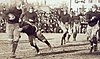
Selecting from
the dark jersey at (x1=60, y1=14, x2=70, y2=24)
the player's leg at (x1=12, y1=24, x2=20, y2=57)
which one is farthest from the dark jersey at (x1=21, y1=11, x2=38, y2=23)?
the dark jersey at (x1=60, y1=14, x2=70, y2=24)

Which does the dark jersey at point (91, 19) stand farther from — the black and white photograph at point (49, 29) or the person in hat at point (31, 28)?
the person in hat at point (31, 28)

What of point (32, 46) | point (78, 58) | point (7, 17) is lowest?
point (78, 58)

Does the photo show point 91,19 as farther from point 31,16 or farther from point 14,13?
point 14,13

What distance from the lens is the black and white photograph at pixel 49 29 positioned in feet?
6.59

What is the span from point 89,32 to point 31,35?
1.85 feet

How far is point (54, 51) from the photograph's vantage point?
208cm

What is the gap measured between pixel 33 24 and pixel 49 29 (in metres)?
0.15

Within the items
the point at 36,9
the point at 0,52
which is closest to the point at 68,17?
the point at 36,9

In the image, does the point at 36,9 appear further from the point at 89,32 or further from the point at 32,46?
the point at 89,32

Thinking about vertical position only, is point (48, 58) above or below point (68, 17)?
below

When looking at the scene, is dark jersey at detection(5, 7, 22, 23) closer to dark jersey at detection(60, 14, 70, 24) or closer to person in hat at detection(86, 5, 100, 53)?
dark jersey at detection(60, 14, 70, 24)

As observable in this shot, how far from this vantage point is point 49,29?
204 centimetres

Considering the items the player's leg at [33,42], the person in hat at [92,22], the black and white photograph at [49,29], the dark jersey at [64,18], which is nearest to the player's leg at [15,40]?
the black and white photograph at [49,29]

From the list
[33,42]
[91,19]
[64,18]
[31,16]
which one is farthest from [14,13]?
[91,19]
